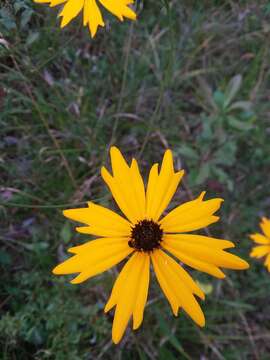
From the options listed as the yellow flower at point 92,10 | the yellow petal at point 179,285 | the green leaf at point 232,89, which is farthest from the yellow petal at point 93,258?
the green leaf at point 232,89

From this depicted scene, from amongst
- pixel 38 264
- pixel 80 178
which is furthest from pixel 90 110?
pixel 38 264

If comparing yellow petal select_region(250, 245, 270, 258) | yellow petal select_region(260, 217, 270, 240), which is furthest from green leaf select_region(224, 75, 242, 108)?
yellow petal select_region(250, 245, 270, 258)

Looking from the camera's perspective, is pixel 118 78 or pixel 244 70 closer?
pixel 118 78

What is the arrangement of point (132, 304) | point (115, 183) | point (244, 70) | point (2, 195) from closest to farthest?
point (132, 304) → point (115, 183) → point (2, 195) → point (244, 70)

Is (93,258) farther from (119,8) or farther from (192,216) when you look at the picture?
(119,8)

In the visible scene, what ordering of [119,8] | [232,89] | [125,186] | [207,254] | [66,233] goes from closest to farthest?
[207,254] < [125,186] < [119,8] < [66,233] < [232,89]

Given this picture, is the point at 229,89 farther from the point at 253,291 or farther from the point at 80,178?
the point at 253,291

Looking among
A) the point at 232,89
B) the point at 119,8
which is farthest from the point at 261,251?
the point at 119,8

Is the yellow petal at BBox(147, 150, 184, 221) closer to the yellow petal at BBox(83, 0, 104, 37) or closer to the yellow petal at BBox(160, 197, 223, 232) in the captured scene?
the yellow petal at BBox(160, 197, 223, 232)
